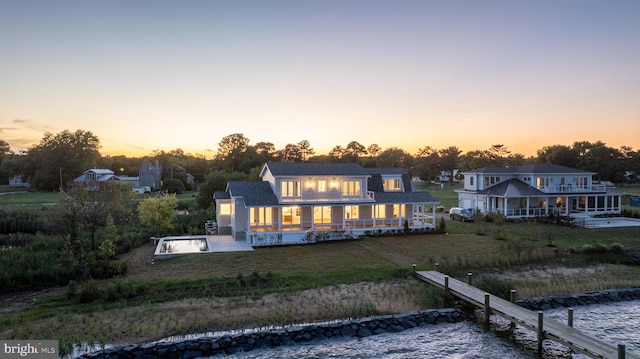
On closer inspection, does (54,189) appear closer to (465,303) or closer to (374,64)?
(374,64)

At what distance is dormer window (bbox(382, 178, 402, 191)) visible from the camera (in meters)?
32.6

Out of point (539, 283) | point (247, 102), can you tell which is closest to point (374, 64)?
point (247, 102)

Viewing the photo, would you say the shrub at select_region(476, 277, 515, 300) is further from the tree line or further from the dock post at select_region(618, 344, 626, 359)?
the tree line

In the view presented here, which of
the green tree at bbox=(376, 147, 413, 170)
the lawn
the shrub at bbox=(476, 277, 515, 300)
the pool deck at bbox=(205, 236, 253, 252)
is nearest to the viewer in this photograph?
the shrub at bbox=(476, 277, 515, 300)

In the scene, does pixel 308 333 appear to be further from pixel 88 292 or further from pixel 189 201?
pixel 189 201

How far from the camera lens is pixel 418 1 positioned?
23.7 m

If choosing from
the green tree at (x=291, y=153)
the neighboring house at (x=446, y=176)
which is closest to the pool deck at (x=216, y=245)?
the green tree at (x=291, y=153)

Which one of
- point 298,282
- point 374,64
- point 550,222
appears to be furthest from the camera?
point 550,222

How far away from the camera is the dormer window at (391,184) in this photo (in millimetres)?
32562

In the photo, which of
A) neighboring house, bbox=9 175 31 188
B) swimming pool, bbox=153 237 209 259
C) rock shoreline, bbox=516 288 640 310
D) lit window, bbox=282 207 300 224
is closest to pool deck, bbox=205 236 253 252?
swimming pool, bbox=153 237 209 259

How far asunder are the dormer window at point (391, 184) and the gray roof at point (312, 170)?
11.7ft

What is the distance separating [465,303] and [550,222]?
25002mm

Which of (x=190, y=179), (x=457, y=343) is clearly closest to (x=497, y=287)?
(x=457, y=343)
